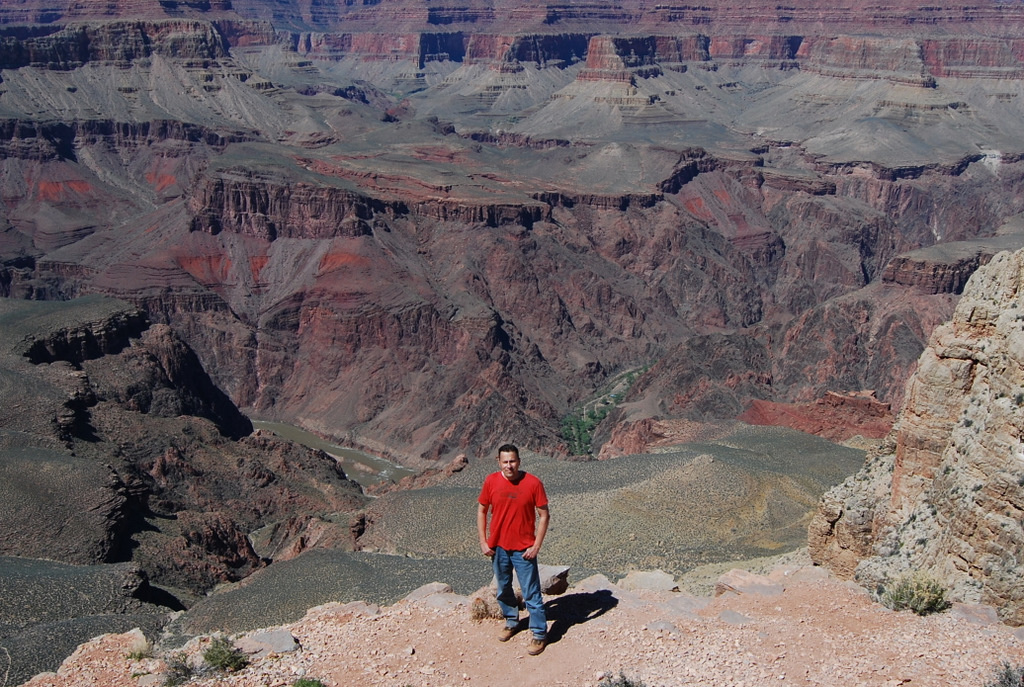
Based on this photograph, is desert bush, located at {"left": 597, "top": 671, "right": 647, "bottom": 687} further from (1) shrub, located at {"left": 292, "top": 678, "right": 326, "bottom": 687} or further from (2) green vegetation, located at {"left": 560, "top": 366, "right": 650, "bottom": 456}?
(2) green vegetation, located at {"left": 560, "top": 366, "right": 650, "bottom": 456}

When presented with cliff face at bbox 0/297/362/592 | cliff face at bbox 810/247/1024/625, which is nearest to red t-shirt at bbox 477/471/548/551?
cliff face at bbox 810/247/1024/625

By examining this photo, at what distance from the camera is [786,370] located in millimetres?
84688

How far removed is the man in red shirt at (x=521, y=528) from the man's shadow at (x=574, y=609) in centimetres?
71

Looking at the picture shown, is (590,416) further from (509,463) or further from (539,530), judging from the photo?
(509,463)

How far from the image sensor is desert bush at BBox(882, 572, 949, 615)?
20.0 m

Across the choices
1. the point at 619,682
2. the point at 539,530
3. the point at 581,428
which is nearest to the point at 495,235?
the point at 581,428

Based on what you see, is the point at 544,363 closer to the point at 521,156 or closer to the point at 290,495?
the point at 290,495

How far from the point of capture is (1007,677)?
16688mm

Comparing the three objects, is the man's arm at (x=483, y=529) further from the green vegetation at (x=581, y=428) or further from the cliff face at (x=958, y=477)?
the green vegetation at (x=581, y=428)

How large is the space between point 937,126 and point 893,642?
162 meters

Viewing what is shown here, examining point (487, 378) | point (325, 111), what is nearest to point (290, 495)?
point (487, 378)

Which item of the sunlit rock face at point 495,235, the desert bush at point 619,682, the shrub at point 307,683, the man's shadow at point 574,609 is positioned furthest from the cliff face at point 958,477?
the sunlit rock face at point 495,235

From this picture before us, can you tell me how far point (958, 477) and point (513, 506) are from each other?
979 centimetres

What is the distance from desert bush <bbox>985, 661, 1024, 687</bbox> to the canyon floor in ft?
0.82
